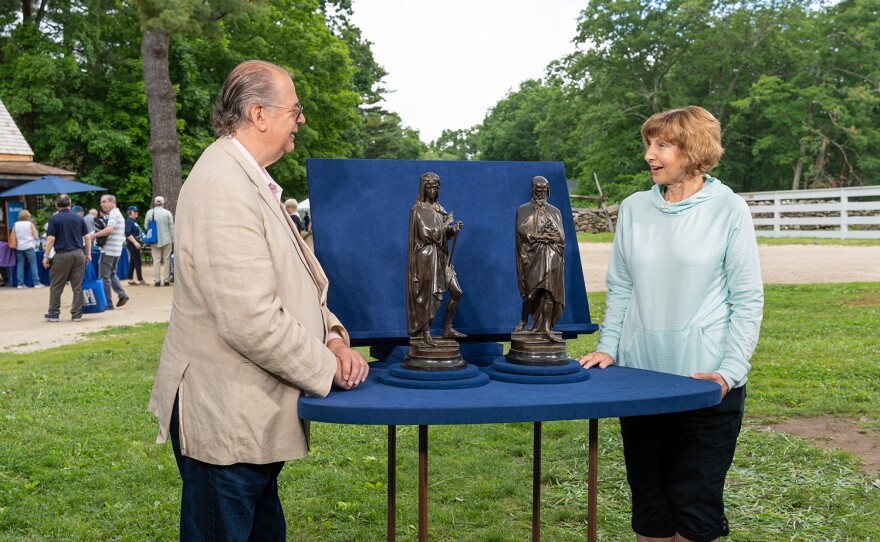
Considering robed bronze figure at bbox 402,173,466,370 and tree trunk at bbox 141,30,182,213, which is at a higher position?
tree trunk at bbox 141,30,182,213

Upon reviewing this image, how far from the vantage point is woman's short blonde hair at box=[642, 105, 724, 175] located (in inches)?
127

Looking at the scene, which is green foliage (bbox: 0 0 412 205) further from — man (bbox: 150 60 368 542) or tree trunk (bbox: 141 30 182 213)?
man (bbox: 150 60 368 542)

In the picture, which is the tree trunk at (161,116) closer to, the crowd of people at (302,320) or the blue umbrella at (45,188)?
the blue umbrella at (45,188)

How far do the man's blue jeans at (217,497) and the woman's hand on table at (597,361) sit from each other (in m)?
1.18

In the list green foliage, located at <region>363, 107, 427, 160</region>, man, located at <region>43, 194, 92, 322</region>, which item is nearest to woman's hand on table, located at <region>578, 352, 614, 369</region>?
man, located at <region>43, 194, 92, 322</region>

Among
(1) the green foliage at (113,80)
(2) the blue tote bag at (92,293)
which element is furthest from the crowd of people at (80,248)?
(1) the green foliage at (113,80)

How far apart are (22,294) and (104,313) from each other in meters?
4.74

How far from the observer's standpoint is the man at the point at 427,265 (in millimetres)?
2900

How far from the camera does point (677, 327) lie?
10.8ft

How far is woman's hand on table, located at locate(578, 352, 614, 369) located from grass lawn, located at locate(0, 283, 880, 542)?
6.22 feet

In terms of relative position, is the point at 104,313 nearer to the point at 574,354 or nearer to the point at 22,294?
the point at 22,294

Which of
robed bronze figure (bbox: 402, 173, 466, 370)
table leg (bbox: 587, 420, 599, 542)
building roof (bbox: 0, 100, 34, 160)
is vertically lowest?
table leg (bbox: 587, 420, 599, 542)

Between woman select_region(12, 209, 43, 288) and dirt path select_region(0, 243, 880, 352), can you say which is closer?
dirt path select_region(0, 243, 880, 352)

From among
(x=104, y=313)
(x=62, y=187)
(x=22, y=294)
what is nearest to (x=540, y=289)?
(x=104, y=313)
